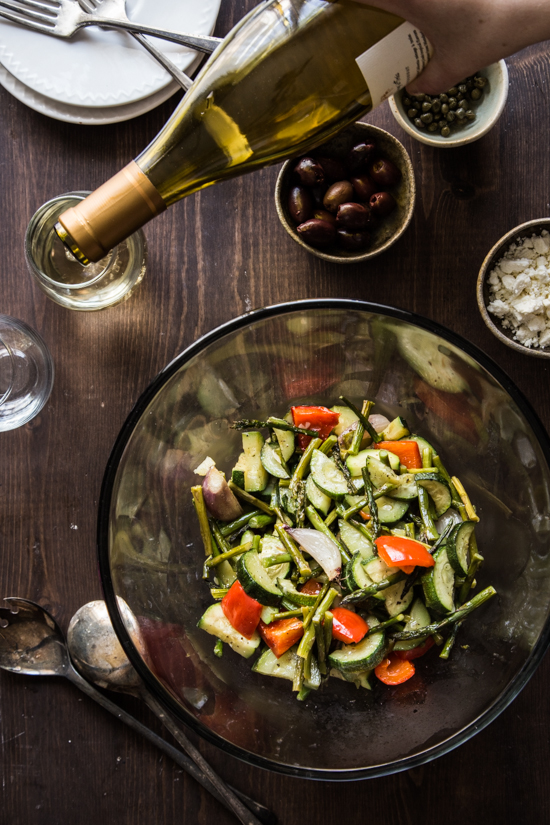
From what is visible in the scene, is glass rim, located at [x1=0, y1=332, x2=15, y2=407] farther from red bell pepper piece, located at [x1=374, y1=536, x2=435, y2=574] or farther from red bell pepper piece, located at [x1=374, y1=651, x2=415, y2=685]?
red bell pepper piece, located at [x1=374, y1=651, x2=415, y2=685]

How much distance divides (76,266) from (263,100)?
646mm

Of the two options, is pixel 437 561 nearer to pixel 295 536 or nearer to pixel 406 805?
pixel 295 536

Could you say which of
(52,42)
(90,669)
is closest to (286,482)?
(90,669)

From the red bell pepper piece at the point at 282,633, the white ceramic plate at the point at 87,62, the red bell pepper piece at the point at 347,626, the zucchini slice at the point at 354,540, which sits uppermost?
the white ceramic plate at the point at 87,62

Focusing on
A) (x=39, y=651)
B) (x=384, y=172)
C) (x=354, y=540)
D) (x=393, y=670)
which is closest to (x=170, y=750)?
(x=39, y=651)

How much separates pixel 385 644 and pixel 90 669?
0.71 meters

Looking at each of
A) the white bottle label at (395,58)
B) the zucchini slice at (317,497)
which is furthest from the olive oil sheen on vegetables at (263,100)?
the zucchini slice at (317,497)

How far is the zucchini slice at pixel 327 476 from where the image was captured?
50.1 inches

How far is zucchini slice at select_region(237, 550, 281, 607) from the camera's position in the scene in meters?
1.20

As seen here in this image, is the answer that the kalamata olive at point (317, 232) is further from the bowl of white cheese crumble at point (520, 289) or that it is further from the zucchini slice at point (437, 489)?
the zucchini slice at point (437, 489)

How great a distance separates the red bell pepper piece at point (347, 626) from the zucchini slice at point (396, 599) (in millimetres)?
60

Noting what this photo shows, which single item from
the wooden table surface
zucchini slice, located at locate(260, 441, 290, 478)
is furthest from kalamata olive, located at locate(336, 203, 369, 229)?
zucchini slice, located at locate(260, 441, 290, 478)

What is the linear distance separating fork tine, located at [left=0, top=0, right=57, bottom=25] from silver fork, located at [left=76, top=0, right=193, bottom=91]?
0.25ft

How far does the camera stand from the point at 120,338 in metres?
1.53
